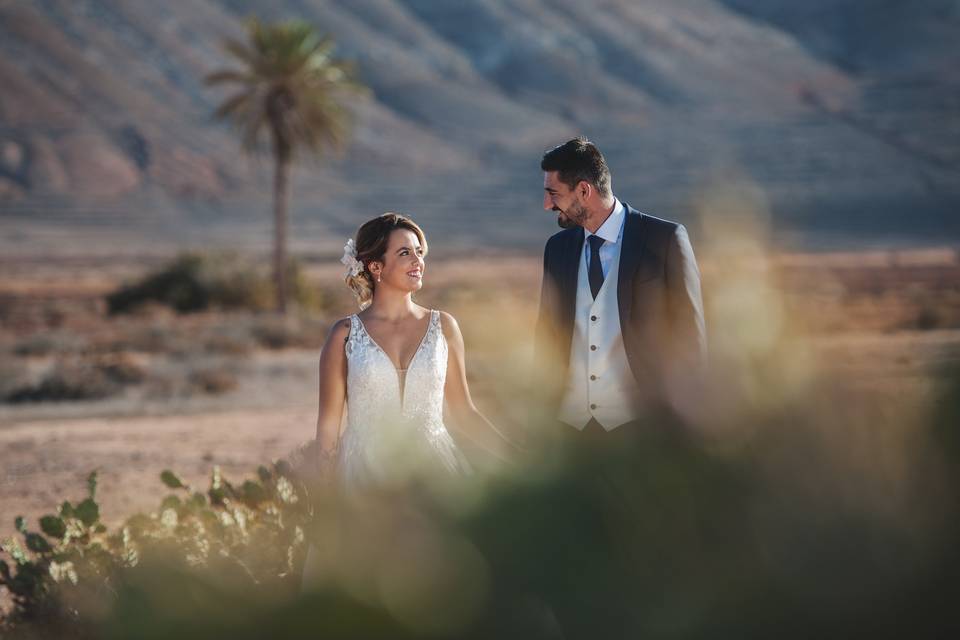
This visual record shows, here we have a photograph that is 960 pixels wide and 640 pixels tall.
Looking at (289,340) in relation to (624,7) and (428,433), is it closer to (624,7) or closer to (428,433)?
(428,433)

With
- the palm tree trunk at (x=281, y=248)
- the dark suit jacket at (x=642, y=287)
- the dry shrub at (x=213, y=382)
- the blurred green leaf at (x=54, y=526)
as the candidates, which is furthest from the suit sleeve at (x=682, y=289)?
the palm tree trunk at (x=281, y=248)

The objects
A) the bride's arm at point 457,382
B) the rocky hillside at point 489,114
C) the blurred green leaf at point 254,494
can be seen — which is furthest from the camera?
the rocky hillside at point 489,114

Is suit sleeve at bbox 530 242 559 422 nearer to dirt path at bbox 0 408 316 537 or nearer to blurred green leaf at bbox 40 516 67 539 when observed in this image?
blurred green leaf at bbox 40 516 67 539

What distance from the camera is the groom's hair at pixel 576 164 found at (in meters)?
3.76

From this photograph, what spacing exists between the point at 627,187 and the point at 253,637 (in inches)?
3774

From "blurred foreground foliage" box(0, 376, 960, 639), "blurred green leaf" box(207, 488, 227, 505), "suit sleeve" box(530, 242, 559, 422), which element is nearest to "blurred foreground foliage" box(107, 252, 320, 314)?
"blurred green leaf" box(207, 488, 227, 505)

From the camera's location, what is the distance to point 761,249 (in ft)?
5.40

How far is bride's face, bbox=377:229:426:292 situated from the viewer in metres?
3.67

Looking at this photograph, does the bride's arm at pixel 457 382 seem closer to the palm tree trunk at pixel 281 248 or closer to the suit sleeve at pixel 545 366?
the suit sleeve at pixel 545 366

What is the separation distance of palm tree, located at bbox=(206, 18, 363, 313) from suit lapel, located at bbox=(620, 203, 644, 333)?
27229mm

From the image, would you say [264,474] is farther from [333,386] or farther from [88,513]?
[333,386]

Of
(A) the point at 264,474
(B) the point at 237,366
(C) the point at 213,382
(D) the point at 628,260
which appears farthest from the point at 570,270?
(B) the point at 237,366

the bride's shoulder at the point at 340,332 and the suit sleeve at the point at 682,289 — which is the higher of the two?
the suit sleeve at the point at 682,289

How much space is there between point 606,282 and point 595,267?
0.06 meters
